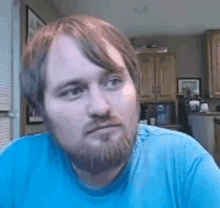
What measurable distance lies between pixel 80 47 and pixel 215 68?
12.1ft

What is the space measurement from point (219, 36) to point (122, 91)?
3809mm

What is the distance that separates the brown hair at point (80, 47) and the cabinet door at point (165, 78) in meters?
3.23

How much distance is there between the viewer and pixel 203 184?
0.41m

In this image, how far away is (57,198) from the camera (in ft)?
1.46

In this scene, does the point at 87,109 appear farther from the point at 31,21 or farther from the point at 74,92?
the point at 31,21

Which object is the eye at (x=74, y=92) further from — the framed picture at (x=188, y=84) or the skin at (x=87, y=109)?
the framed picture at (x=188, y=84)

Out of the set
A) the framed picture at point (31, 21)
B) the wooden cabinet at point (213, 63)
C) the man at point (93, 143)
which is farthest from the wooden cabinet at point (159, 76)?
the man at point (93, 143)

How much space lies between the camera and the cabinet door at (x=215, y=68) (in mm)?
3541

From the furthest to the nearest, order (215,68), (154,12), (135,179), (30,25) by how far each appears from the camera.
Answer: (215,68) < (154,12) < (30,25) < (135,179)

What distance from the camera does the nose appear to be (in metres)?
0.33

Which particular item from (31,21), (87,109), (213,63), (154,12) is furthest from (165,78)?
(87,109)

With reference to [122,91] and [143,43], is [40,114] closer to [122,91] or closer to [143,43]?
[122,91]

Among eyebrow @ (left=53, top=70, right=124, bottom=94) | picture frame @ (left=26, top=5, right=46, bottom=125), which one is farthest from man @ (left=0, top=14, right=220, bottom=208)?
picture frame @ (left=26, top=5, right=46, bottom=125)

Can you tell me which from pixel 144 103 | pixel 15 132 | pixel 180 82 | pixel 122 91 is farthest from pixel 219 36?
pixel 122 91
